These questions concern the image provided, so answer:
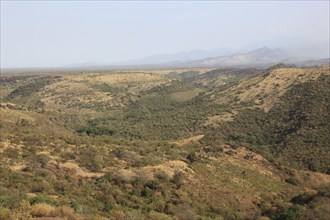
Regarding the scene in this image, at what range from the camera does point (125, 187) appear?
26.9 meters

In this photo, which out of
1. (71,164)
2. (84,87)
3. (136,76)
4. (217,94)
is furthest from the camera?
(136,76)

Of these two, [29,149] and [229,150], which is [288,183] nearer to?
[229,150]

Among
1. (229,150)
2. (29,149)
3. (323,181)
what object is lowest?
(323,181)

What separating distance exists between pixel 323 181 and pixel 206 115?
41.0 meters

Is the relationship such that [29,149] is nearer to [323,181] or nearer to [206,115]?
[323,181]

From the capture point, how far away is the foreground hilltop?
23391 mm

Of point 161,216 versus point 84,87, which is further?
point 84,87

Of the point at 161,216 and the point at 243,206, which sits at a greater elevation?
the point at 161,216

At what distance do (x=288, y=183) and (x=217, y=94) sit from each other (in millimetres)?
63168

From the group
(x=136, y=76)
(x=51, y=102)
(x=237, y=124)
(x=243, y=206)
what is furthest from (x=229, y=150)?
(x=136, y=76)

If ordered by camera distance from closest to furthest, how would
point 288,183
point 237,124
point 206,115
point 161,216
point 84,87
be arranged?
1. point 161,216
2. point 288,183
3. point 237,124
4. point 206,115
5. point 84,87

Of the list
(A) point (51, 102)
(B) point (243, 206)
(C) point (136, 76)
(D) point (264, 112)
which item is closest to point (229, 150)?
(B) point (243, 206)

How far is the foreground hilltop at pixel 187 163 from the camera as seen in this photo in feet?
76.7

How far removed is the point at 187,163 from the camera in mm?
36250
